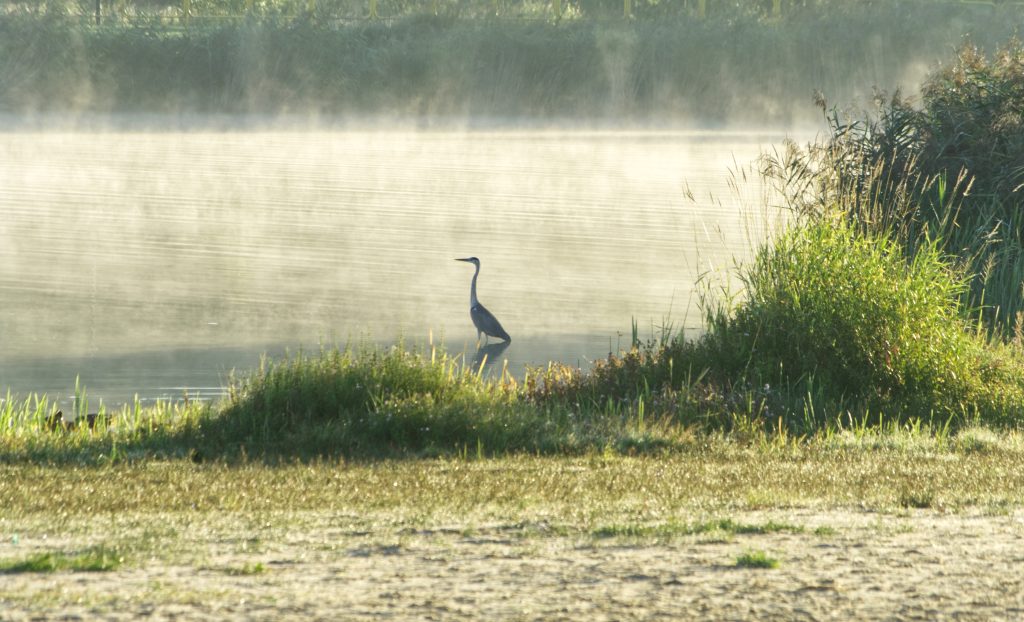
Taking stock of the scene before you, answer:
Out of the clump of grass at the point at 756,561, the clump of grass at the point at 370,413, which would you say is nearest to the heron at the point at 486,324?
the clump of grass at the point at 370,413

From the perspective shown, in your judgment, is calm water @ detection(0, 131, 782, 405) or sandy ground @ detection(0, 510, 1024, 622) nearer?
sandy ground @ detection(0, 510, 1024, 622)

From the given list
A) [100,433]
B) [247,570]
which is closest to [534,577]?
[247,570]

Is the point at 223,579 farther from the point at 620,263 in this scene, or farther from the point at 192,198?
the point at 192,198

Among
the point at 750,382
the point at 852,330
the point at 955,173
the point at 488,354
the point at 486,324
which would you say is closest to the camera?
the point at 750,382

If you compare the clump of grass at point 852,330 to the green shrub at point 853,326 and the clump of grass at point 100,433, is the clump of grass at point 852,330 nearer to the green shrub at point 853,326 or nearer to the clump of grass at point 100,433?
the green shrub at point 853,326

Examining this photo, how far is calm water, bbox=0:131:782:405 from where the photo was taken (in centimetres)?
1409

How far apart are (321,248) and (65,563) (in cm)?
1521

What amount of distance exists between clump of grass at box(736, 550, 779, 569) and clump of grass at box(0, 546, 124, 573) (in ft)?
7.34

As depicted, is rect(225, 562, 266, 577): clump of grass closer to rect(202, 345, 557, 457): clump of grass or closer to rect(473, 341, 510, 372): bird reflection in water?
rect(202, 345, 557, 457): clump of grass

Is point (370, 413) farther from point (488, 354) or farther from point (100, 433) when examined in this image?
point (488, 354)

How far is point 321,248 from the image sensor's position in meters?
20.7

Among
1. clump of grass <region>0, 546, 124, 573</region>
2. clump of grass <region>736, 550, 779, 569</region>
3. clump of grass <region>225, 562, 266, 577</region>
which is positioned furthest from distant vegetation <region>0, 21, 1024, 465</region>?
clump of grass <region>225, 562, 266, 577</region>

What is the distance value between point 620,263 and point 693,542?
1356cm

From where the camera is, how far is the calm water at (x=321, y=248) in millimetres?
14094
